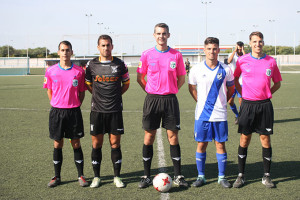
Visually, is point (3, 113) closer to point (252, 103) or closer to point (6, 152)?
point (6, 152)

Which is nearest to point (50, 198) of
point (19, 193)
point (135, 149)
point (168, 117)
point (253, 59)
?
point (19, 193)

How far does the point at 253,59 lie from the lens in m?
4.61

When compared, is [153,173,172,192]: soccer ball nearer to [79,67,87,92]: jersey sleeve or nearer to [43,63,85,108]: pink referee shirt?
[43,63,85,108]: pink referee shirt

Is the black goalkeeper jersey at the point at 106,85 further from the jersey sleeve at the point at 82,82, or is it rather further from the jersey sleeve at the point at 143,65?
the jersey sleeve at the point at 143,65

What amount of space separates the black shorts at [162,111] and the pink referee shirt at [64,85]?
1033 millimetres

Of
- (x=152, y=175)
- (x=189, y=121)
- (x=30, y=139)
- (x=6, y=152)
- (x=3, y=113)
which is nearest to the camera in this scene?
(x=152, y=175)

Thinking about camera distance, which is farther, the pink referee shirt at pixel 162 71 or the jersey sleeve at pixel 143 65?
the jersey sleeve at pixel 143 65

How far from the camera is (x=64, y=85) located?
4.56 metres

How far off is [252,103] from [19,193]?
11.0 ft

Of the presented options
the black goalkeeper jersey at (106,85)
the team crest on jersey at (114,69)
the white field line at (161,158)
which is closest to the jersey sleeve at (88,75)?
the black goalkeeper jersey at (106,85)

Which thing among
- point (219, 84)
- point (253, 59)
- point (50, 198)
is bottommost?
point (50, 198)

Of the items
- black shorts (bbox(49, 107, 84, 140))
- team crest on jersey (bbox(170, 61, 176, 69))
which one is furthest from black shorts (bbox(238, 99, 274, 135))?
black shorts (bbox(49, 107, 84, 140))

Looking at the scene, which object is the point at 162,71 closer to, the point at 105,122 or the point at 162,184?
the point at 105,122

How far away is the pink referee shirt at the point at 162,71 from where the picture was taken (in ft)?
14.8
